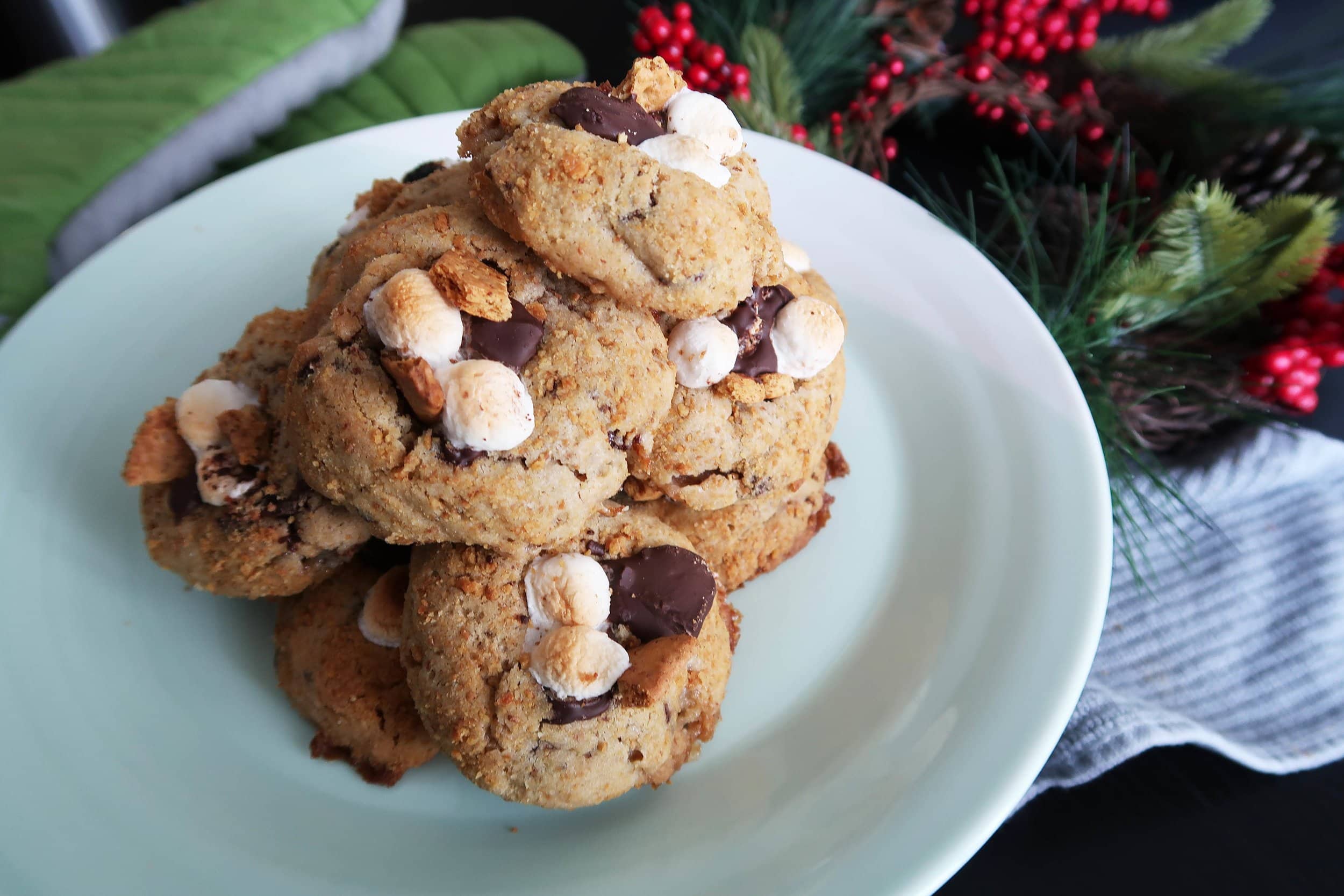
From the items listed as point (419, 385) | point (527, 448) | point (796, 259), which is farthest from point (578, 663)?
point (796, 259)

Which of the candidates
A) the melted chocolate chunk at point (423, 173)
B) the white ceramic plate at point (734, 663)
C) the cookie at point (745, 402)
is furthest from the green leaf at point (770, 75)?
the cookie at point (745, 402)

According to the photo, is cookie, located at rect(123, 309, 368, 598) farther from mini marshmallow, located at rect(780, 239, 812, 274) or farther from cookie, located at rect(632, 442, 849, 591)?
mini marshmallow, located at rect(780, 239, 812, 274)

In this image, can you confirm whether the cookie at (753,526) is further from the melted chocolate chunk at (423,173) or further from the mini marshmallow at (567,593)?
the melted chocolate chunk at (423,173)

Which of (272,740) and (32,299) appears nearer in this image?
(272,740)

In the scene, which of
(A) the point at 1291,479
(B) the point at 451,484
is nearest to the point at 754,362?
(B) the point at 451,484

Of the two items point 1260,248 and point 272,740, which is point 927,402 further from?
point 272,740

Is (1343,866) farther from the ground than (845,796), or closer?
closer
